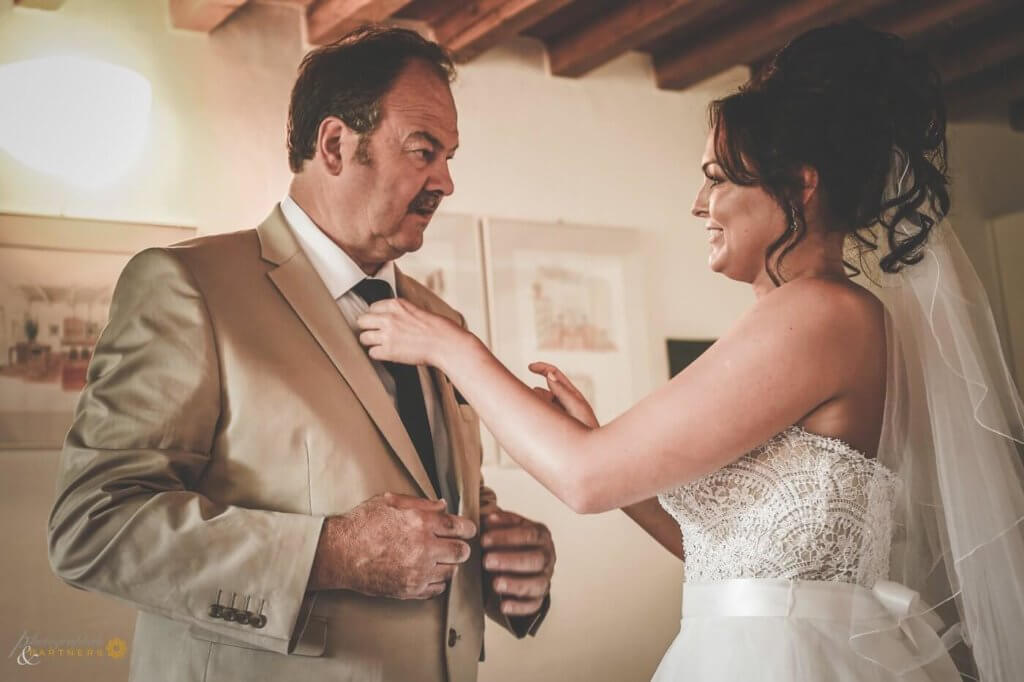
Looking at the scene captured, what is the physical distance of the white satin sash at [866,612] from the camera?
1.75m

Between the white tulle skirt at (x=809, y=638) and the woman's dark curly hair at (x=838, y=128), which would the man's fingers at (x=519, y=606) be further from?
the woman's dark curly hair at (x=838, y=128)

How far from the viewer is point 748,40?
437 cm

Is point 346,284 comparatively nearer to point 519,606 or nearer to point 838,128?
point 519,606

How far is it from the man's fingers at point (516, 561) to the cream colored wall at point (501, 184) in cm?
Answer: 177

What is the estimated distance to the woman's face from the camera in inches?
75.4

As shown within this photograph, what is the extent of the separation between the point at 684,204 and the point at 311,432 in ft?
11.0

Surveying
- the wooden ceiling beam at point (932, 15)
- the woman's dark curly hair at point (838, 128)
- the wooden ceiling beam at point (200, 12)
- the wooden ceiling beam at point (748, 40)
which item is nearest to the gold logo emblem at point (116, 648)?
the wooden ceiling beam at point (200, 12)

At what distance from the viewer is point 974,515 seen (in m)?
1.85

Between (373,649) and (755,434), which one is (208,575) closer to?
(373,649)

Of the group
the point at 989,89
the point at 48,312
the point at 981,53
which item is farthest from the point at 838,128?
the point at 989,89

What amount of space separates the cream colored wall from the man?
1659 mm

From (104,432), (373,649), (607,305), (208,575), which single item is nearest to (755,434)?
(373,649)

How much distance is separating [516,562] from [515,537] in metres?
0.05

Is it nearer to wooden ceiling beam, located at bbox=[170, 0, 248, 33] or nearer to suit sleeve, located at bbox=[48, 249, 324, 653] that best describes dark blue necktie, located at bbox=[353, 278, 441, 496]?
suit sleeve, located at bbox=[48, 249, 324, 653]
